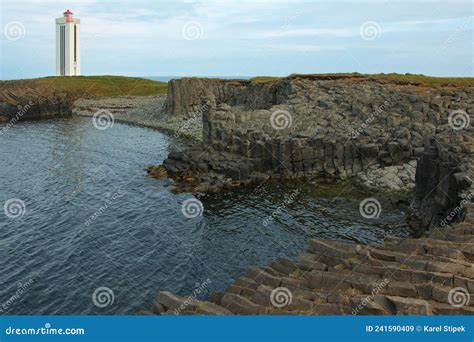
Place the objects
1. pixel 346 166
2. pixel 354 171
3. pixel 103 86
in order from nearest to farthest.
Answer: pixel 354 171
pixel 346 166
pixel 103 86

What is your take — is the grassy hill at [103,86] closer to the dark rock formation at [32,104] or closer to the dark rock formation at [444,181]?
the dark rock formation at [32,104]

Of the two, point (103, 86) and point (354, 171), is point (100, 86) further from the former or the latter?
point (354, 171)

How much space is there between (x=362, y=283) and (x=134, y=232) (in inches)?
992

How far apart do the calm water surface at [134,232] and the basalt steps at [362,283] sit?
8.87 meters

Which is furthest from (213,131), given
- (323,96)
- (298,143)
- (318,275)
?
(318,275)

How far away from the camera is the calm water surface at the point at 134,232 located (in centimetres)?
3102

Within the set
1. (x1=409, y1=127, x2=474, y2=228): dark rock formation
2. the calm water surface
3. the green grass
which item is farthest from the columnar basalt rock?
the green grass

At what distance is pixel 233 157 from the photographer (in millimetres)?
62344

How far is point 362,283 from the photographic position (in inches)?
791

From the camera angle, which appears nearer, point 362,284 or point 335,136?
point 362,284

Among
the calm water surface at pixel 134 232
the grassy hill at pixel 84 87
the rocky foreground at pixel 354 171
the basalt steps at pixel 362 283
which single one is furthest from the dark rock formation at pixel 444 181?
the grassy hill at pixel 84 87

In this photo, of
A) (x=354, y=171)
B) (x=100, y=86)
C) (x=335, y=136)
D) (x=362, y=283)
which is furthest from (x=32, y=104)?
(x=362, y=283)

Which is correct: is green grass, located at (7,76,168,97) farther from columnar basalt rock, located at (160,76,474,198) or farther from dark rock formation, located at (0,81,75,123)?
columnar basalt rock, located at (160,76,474,198)

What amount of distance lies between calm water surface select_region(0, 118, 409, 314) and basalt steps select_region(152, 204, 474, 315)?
349 inches
